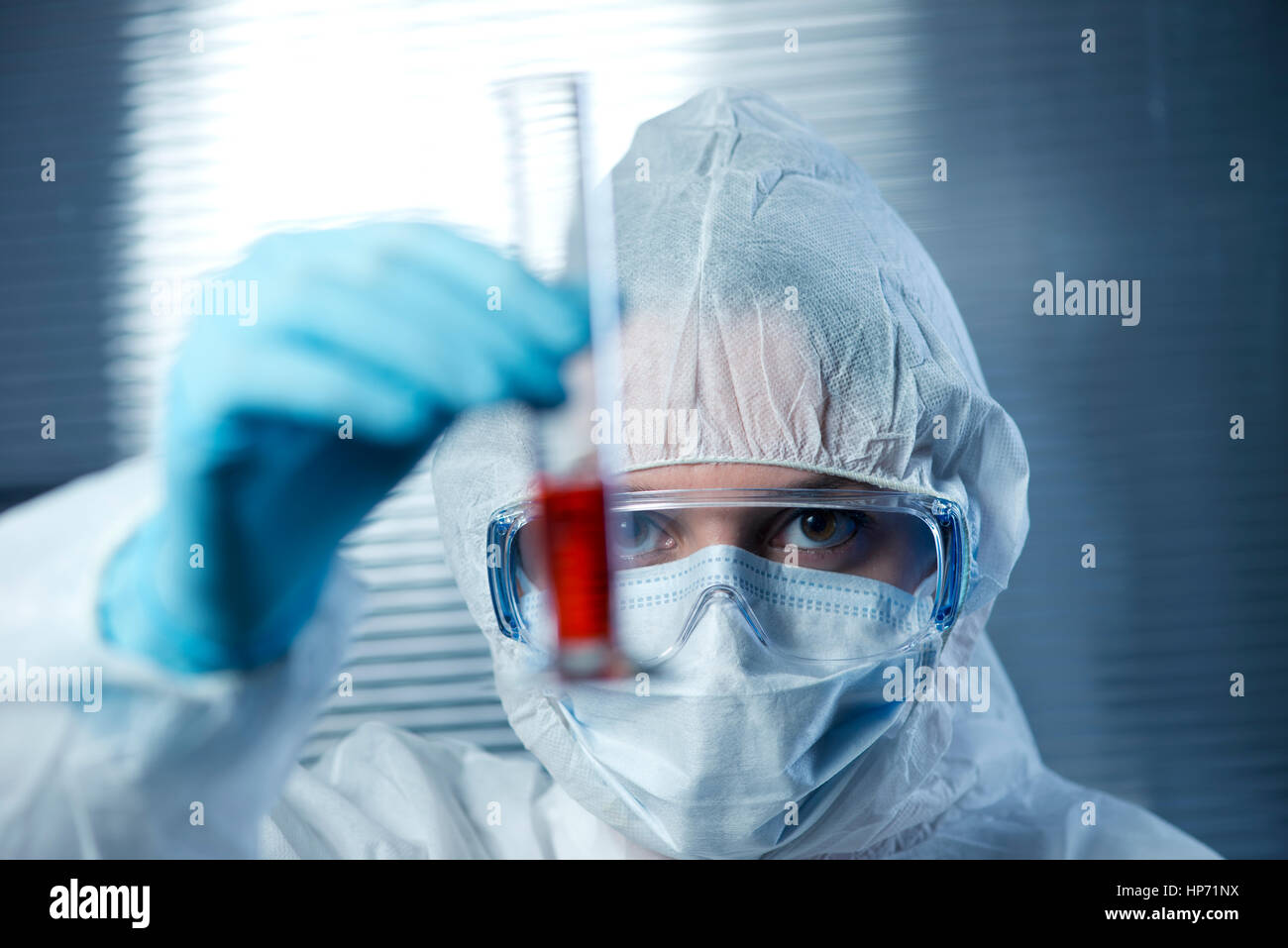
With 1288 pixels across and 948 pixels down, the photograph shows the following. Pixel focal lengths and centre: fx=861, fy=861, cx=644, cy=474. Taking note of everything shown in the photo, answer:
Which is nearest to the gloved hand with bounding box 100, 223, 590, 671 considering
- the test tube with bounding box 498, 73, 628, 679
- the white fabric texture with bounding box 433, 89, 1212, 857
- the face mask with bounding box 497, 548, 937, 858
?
the test tube with bounding box 498, 73, 628, 679

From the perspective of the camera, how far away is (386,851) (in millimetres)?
1021

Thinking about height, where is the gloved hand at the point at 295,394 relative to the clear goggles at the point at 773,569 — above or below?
above

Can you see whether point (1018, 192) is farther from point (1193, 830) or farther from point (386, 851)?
point (386, 851)

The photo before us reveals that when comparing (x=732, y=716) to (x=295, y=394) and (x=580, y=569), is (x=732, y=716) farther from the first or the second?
(x=295, y=394)

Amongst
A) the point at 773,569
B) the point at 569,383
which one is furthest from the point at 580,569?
the point at 773,569

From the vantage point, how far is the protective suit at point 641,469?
0.65 metres

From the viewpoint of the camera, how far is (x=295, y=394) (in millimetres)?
654

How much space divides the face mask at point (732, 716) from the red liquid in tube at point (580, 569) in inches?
11.9

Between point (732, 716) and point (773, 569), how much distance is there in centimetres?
16

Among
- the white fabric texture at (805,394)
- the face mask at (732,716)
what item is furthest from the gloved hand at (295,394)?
the face mask at (732,716)

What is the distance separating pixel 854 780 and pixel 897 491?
318 millimetres

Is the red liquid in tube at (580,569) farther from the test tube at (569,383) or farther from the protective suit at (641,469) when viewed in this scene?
the protective suit at (641,469)
